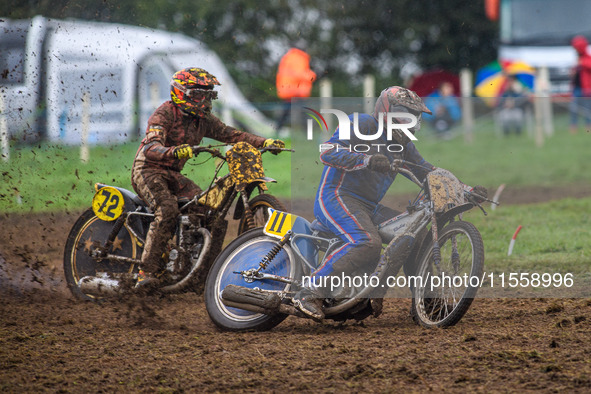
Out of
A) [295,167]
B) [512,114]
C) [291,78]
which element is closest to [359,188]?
[295,167]

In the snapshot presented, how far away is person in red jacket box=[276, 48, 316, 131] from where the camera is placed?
13.9 metres

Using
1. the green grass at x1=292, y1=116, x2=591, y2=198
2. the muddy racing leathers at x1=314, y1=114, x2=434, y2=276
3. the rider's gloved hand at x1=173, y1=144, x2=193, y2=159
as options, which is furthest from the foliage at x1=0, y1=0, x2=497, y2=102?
the muddy racing leathers at x1=314, y1=114, x2=434, y2=276

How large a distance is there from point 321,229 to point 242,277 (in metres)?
0.64

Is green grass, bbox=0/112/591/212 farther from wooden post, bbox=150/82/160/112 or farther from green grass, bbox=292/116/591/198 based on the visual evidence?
wooden post, bbox=150/82/160/112

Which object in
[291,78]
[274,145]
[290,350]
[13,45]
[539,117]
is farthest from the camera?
[539,117]

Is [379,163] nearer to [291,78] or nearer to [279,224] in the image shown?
[279,224]

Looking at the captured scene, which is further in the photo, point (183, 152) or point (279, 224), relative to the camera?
point (183, 152)

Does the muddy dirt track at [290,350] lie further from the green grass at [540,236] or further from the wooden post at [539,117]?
the wooden post at [539,117]

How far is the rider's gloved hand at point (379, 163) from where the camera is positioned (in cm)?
607

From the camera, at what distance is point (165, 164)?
7.59m

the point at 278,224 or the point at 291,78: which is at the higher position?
the point at 291,78

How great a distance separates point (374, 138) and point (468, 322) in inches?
55.4

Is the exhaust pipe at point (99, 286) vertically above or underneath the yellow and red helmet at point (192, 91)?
underneath

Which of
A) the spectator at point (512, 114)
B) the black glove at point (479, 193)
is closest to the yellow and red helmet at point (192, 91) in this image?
the black glove at point (479, 193)
